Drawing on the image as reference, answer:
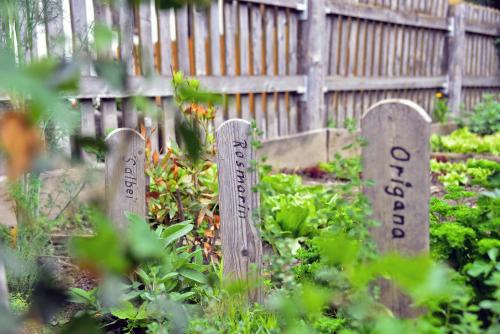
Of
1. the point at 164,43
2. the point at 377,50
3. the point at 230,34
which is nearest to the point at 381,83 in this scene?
the point at 377,50

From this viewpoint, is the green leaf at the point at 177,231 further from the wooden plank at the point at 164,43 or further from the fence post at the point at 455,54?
the fence post at the point at 455,54

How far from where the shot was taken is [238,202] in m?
2.22

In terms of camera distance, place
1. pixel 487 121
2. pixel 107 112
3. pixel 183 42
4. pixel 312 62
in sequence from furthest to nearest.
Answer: pixel 487 121
pixel 312 62
pixel 183 42
pixel 107 112

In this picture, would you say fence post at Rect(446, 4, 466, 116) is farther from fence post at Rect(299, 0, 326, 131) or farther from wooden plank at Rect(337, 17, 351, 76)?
fence post at Rect(299, 0, 326, 131)

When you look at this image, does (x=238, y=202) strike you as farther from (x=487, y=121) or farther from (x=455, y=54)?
(x=455, y=54)

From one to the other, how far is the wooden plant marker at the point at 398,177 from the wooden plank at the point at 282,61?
441 cm

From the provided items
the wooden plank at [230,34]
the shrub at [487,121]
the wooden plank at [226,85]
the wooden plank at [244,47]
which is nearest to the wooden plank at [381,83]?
the wooden plank at [226,85]

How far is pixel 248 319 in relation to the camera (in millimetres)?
2002

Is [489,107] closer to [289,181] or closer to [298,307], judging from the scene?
[289,181]

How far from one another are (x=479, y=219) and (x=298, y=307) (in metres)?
0.64

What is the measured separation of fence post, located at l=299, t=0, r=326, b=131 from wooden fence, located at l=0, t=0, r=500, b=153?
0.03 ft

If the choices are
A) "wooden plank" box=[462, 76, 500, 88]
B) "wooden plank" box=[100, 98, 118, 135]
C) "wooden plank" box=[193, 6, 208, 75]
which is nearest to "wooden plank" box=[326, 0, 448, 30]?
"wooden plank" box=[462, 76, 500, 88]

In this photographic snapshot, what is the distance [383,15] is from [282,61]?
6.03ft

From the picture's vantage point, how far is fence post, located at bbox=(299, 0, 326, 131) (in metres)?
5.88
